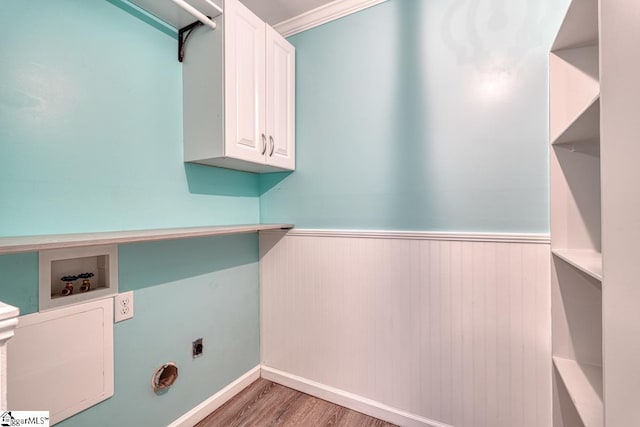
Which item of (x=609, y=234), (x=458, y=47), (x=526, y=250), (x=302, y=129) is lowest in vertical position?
(x=526, y=250)

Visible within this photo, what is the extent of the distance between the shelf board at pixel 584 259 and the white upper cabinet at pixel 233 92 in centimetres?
145

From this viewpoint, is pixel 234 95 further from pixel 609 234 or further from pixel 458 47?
pixel 609 234

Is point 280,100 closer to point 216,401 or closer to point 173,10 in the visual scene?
point 173,10

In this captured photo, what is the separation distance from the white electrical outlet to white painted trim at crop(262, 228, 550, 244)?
3.18 ft

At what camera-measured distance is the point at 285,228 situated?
198cm

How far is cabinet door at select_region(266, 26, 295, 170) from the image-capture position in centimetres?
174

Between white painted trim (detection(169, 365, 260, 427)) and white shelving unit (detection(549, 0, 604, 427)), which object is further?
white painted trim (detection(169, 365, 260, 427))

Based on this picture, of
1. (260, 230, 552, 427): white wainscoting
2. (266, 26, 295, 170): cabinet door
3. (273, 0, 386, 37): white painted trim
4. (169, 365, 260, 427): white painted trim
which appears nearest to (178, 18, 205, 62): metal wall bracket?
(266, 26, 295, 170): cabinet door

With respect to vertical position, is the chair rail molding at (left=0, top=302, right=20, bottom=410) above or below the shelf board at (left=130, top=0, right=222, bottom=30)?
below

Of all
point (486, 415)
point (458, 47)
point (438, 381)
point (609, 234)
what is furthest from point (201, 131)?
point (486, 415)

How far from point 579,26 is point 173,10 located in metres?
1.74

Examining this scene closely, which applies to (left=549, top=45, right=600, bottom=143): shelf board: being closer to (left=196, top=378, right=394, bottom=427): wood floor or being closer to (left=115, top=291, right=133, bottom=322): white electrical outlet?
(left=196, top=378, right=394, bottom=427): wood floor

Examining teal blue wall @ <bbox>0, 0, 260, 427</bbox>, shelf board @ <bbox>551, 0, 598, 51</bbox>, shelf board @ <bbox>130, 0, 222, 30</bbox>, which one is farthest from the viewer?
shelf board @ <bbox>130, 0, 222, 30</bbox>

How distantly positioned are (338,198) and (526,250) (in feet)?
3.32
